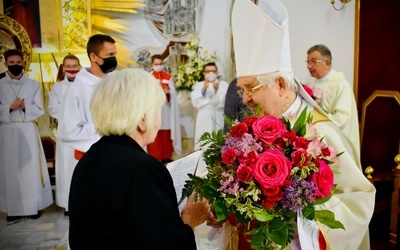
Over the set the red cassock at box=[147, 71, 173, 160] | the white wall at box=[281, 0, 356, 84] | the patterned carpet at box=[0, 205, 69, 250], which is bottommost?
the patterned carpet at box=[0, 205, 69, 250]

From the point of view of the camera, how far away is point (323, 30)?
577 cm

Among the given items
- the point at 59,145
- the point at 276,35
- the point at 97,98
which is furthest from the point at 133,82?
the point at 59,145

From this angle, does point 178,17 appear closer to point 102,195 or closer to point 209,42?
point 209,42

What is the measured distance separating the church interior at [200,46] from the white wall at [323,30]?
0.01 meters

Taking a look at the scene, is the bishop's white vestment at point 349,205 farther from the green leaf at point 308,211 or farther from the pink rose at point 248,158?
the pink rose at point 248,158

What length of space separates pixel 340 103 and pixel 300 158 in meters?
3.23

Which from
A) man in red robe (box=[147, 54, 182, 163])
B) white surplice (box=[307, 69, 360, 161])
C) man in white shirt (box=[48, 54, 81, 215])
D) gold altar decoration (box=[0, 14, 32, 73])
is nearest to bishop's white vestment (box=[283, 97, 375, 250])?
white surplice (box=[307, 69, 360, 161])

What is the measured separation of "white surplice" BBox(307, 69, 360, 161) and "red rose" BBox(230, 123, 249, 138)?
9.67ft

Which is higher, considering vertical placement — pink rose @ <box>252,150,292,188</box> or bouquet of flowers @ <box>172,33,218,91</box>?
bouquet of flowers @ <box>172,33,218,91</box>

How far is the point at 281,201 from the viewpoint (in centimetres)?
128

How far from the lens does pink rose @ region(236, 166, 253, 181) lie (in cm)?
126

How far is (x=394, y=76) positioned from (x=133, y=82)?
14.7 ft

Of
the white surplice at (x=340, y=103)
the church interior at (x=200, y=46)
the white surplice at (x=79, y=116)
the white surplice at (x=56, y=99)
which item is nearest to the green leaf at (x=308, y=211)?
the church interior at (x=200, y=46)

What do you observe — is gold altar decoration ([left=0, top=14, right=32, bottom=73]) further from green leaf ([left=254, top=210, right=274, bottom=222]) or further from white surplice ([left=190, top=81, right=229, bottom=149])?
green leaf ([left=254, top=210, right=274, bottom=222])
